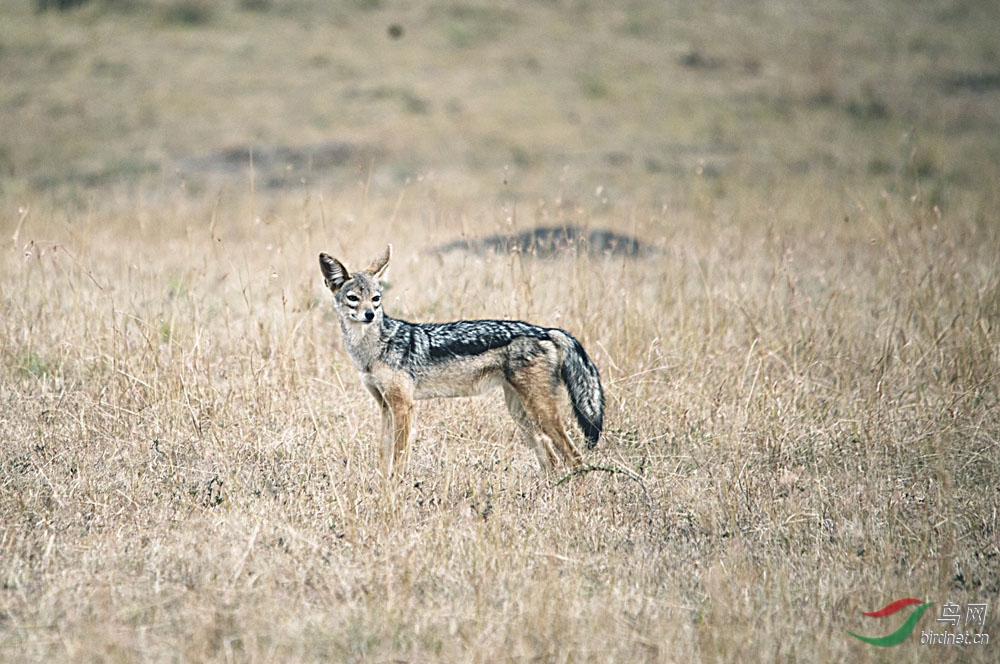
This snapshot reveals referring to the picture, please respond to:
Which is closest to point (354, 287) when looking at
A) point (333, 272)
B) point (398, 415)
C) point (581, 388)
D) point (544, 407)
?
point (333, 272)

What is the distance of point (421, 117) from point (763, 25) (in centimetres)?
1637

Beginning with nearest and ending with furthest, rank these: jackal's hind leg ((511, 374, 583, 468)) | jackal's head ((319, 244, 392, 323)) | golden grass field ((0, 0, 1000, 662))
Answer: golden grass field ((0, 0, 1000, 662)), jackal's head ((319, 244, 392, 323)), jackal's hind leg ((511, 374, 583, 468))

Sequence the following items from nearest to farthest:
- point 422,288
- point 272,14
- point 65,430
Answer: point 65,430 < point 422,288 < point 272,14

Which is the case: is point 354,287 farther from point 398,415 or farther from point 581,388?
point 581,388

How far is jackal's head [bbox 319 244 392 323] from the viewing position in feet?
17.1

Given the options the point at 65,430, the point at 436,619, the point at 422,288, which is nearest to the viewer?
the point at 436,619

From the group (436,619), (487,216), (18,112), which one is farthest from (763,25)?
(436,619)

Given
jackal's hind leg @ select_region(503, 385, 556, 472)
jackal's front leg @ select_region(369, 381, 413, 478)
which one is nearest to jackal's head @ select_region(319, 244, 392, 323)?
jackal's front leg @ select_region(369, 381, 413, 478)

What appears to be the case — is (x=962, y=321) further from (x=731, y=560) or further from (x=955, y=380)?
(x=731, y=560)

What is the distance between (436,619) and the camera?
3652 millimetres

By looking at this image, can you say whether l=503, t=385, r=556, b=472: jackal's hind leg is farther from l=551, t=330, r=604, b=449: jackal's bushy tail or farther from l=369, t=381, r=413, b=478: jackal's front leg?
l=369, t=381, r=413, b=478: jackal's front leg

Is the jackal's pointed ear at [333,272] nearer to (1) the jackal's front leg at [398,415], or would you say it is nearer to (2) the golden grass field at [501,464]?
(1) the jackal's front leg at [398,415]

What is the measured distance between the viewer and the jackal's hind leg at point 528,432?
5.34 meters

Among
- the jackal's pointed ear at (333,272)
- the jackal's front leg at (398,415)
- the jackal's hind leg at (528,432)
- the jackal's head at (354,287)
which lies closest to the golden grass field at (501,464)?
the jackal's hind leg at (528,432)
